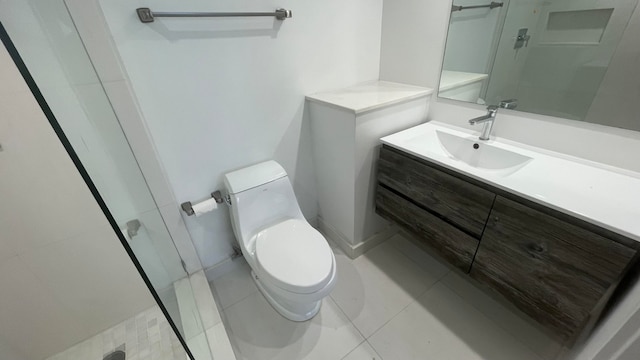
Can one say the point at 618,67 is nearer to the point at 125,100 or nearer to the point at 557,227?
the point at 557,227

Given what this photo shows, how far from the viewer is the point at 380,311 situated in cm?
142

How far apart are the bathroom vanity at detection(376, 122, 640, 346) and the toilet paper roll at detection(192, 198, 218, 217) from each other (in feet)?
3.21

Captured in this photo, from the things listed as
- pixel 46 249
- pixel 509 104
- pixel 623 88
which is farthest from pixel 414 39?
pixel 46 249

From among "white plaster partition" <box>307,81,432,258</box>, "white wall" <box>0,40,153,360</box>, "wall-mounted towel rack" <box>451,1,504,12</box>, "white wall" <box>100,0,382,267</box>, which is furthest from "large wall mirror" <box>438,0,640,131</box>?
"white wall" <box>0,40,153,360</box>

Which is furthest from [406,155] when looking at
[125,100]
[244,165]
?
[125,100]

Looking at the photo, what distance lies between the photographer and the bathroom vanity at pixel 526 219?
0.80 m

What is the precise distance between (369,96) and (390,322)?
126cm

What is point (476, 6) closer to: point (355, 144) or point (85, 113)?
point (355, 144)

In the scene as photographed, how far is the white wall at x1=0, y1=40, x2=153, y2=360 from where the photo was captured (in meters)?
0.97

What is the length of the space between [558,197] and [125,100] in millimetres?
1701

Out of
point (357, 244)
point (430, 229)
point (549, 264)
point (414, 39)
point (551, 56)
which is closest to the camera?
point (549, 264)

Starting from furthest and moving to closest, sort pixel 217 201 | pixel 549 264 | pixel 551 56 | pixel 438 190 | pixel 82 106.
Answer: pixel 217 201, pixel 438 190, pixel 551 56, pixel 549 264, pixel 82 106

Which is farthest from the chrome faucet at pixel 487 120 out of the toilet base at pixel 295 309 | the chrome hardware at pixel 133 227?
the chrome hardware at pixel 133 227

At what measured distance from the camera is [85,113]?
82 centimetres
